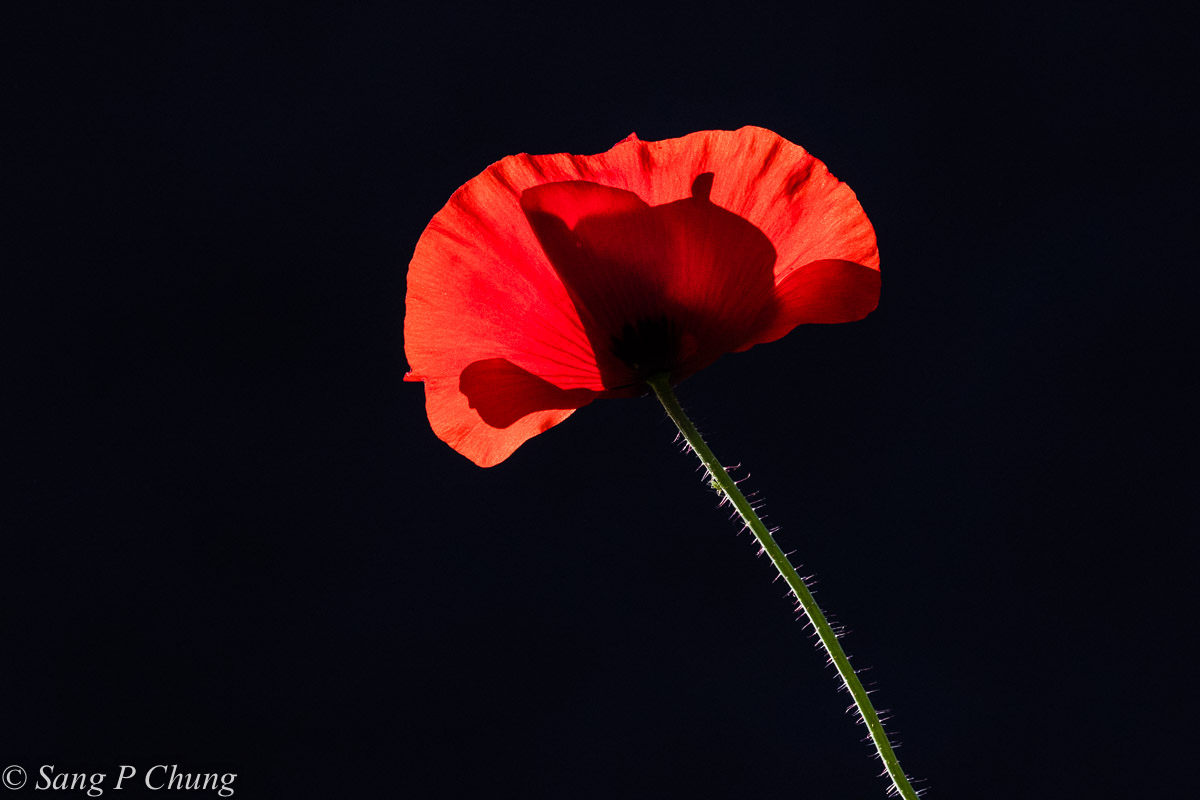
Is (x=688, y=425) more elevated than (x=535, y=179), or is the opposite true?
(x=535, y=179)

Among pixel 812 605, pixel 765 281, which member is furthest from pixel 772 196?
pixel 812 605

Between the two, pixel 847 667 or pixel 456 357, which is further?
pixel 456 357

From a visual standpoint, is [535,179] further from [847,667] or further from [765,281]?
[847,667]

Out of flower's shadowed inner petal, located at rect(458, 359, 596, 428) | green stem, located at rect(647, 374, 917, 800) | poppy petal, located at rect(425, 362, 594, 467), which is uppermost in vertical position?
poppy petal, located at rect(425, 362, 594, 467)

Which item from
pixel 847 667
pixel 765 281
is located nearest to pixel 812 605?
pixel 847 667

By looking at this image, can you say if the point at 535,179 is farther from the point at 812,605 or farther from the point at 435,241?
the point at 812,605

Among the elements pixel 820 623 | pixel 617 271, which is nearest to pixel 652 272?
pixel 617 271
